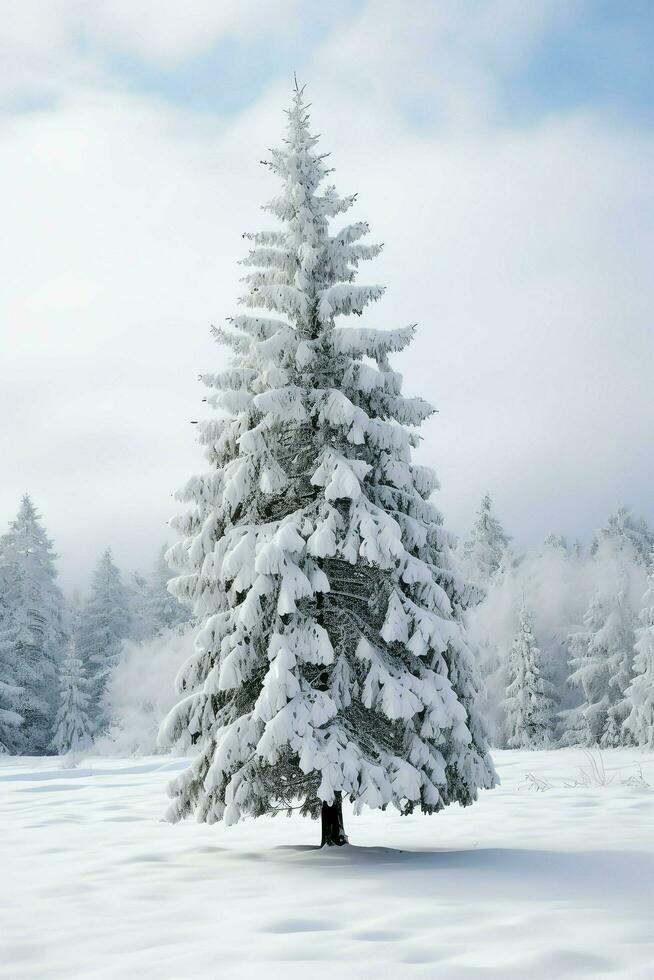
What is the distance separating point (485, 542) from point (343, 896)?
201ft

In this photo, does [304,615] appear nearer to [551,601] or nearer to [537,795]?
[537,795]

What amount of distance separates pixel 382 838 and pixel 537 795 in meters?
5.14

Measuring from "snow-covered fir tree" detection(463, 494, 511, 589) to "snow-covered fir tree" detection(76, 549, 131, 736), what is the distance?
2560cm

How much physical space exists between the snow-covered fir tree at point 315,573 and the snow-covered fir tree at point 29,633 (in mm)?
32636

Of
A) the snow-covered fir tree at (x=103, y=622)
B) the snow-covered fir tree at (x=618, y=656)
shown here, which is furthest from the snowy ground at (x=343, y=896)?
the snow-covered fir tree at (x=103, y=622)

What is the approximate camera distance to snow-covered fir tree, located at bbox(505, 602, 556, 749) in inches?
1670

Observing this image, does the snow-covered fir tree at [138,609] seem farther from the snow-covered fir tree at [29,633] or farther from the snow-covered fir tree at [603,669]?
the snow-covered fir tree at [603,669]

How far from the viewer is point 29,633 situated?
150 feet

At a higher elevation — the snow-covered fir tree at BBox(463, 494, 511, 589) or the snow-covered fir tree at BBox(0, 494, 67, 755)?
the snow-covered fir tree at BBox(463, 494, 511, 589)

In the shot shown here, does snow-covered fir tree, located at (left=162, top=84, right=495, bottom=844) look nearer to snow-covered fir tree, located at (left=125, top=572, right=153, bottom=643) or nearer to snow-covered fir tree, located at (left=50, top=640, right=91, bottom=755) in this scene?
snow-covered fir tree, located at (left=50, top=640, right=91, bottom=755)

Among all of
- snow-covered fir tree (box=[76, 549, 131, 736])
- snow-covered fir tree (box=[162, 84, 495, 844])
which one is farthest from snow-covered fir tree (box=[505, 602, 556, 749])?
snow-covered fir tree (box=[162, 84, 495, 844])

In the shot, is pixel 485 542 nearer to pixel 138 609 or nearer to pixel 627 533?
pixel 627 533

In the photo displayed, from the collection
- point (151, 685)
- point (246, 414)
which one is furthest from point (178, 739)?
point (151, 685)

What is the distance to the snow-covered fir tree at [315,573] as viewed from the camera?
10.1 meters
